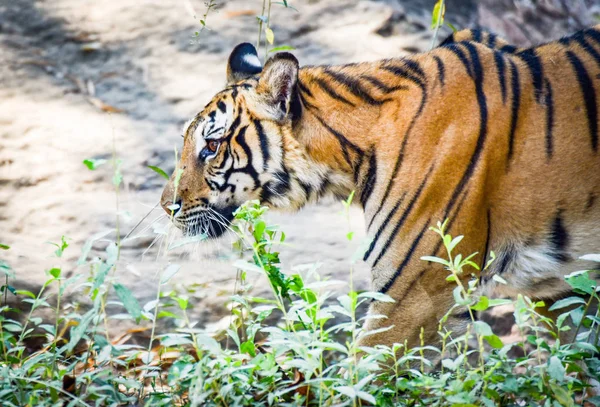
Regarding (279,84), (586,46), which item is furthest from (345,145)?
(586,46)

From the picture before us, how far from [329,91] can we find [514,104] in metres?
0.89

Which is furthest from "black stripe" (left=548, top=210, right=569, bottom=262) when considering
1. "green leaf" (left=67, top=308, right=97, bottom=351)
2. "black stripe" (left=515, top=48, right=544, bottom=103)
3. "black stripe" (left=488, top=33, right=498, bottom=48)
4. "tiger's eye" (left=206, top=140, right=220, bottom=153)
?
"green leaf" (left=67, top=308, right=97, bottom=351)

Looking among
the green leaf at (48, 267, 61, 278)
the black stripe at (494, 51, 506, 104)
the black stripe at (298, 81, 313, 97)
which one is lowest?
the green leaf at (48, 267, 61, 278)

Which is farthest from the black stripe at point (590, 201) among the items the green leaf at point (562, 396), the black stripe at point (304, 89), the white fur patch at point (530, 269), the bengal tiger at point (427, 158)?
the black stripe at point (304, 89)

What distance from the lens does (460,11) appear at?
7203mm

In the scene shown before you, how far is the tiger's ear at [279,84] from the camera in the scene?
11.5 ft

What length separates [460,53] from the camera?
143 inches

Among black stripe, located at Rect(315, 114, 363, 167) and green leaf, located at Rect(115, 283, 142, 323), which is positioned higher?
black stripe, located at Rect(315, 114, 363, 167)

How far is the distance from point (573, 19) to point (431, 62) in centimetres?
491

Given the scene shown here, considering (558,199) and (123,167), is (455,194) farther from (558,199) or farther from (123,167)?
(123,167)

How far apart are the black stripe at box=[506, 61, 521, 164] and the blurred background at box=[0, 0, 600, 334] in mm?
1490

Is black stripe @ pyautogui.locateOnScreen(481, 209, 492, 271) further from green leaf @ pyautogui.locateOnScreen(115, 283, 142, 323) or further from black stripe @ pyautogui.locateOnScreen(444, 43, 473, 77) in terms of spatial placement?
green leaf @ pyautogui.locateOnScreen(115, 283, 142, 323)

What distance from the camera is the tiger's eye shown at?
367 cm

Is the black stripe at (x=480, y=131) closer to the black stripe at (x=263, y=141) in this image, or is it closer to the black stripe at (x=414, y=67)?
the black stripe at (x=414, y=67)
